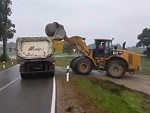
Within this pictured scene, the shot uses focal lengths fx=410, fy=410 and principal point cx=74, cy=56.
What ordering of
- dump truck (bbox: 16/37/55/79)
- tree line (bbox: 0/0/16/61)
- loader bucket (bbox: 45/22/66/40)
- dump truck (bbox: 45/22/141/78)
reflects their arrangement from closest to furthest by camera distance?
dump truck (bbox: 16/37/55/79) < dump truck (bbox: 45/22/141/78) < loader bucket (bbox: 45/22/66/40) < tree line (bbox: 0/0/16/61)

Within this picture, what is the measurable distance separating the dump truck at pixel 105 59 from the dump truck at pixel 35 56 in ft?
9.46

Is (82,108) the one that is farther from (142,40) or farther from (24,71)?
(142,40)

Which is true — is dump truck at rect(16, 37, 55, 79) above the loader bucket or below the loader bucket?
below

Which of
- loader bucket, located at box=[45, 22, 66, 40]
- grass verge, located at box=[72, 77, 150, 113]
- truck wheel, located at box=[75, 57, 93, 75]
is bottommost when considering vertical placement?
grass verge, located at box=[72, 77, 150, 113]

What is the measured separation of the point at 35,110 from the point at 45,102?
81.9 inches

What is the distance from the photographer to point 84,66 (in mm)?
33250

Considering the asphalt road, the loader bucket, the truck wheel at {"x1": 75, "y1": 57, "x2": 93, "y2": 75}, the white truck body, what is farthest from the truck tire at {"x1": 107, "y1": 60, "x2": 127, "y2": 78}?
the asphalt road

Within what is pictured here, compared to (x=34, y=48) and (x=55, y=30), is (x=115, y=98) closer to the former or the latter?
(x=34, y=48)

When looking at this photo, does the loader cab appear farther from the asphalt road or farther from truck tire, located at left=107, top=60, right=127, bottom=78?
the asphalt road

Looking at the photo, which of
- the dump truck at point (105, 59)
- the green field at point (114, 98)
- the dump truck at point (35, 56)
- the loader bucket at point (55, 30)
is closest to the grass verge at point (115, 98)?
the green field at point (114, 98)

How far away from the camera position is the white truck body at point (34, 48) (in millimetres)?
29906

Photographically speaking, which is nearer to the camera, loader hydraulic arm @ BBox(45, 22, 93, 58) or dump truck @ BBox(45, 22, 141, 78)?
dump truck @ BBox(45, 22, 141, 78)

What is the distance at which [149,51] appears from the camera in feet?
308

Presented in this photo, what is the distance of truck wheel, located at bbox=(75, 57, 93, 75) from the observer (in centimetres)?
3303
